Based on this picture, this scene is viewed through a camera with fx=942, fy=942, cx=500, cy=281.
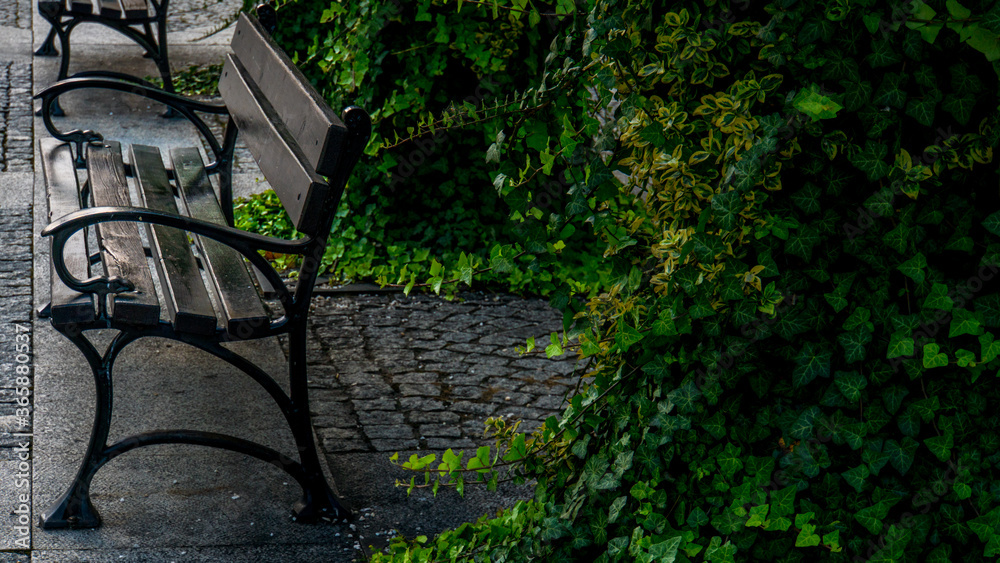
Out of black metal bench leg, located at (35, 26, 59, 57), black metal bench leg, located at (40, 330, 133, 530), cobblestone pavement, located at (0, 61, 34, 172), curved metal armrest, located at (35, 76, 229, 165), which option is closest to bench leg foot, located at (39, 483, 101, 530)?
black metal bench leg, located at (40, 330, 133, 530)

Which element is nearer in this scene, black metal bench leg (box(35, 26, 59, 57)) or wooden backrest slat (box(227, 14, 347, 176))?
wooden backrest slat (box(227, 14, 347, 176))

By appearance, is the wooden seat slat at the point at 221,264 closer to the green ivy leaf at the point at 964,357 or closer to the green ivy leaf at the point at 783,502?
the green ivy leaf at the point at 783,502

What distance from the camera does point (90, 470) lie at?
9.22 feet

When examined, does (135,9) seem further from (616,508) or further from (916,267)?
(916,267)

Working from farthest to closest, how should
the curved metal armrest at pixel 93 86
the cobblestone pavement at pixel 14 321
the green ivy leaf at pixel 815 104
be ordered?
the curved metal armrest at pixel 93 86 → the cobblestone pavement at pixel 14 321 → the green ivy leaf at pixel 815 104

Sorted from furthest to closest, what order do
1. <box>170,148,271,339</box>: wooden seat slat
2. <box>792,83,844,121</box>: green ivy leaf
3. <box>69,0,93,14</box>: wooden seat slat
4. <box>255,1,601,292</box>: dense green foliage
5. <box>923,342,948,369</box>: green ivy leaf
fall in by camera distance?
<box>69,0,93,14</box>: wooden seat slat
<box>255,1,601,292</box>: dense green foliage
<box>170,148,271,339</box>: wooden seat slat
<box>923,342,948,369</box>: green ivy leaf
<box>792,83,844,121</box>: green ivy leaf

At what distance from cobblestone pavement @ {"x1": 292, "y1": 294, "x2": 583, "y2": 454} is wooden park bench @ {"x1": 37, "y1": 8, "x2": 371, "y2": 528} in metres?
0.61

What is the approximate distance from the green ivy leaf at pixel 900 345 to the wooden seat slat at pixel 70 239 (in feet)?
6.77

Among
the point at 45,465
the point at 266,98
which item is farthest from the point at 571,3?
the point at 45,465

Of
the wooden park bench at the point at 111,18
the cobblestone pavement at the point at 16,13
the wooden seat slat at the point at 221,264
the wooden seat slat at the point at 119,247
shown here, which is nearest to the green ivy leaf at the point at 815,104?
the wooden seat slat at the point at 221,264

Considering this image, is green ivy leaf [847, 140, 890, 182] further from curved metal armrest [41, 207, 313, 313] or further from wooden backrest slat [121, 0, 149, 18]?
wooden backrest slat [121, 0, 149, 18]

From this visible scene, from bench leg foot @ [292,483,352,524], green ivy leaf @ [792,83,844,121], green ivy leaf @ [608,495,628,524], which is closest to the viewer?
green ivy leaf @ [792,83,844,121]

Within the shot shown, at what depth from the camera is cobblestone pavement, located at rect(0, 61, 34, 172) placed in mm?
5664

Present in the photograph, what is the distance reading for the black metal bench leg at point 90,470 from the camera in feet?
9.16
